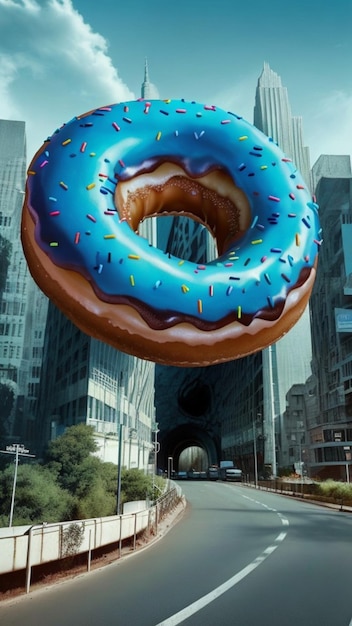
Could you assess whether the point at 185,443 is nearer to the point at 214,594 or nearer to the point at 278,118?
the point at 278,118

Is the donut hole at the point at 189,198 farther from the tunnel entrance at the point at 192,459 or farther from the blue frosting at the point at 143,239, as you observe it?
the tunnel entrance at the point at 192,459

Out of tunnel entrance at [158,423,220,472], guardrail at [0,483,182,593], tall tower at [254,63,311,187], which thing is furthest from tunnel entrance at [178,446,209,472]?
guardrail at [0,483,182,593]

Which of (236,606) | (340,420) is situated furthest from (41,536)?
(340,420)

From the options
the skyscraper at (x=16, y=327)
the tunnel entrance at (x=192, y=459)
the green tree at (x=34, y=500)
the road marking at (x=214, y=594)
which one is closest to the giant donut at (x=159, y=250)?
the road marking at (x=214, y=594)

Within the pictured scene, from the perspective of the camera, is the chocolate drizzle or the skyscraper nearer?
the chocolate drizzle

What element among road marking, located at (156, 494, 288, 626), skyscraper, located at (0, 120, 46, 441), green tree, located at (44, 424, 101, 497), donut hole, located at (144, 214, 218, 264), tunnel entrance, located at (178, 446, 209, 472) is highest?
donut hole, located at (144, 214, 218, 264)

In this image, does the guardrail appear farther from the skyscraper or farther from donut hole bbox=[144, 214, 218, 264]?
donut hole bbox=[144, 214, 218, 264]
